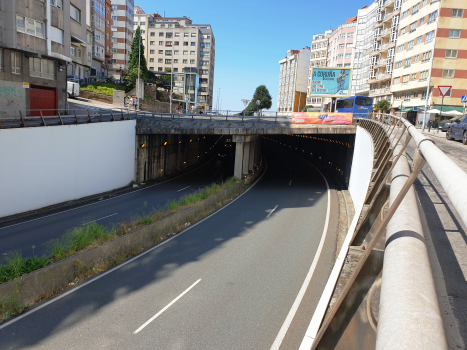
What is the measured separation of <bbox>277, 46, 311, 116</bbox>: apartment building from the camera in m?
106

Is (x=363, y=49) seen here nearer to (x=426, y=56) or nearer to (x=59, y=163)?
(x=426, y=56)

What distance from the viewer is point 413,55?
180 ft

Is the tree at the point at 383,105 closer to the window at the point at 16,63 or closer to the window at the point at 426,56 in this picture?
the window at the point at 426,56

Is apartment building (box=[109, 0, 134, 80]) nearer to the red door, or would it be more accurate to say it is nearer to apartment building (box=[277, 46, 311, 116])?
apartment building (box=[277, 46, 311, 116])

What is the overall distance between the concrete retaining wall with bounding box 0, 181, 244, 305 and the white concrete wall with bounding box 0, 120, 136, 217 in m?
9.34

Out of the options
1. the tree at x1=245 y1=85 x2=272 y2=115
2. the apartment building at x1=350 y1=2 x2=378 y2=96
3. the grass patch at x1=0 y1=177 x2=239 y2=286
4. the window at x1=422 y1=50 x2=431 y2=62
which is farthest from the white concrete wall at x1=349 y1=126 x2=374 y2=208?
the tree at x1=245 y1=85 x2=272 y2=115

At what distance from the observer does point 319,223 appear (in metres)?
21.2

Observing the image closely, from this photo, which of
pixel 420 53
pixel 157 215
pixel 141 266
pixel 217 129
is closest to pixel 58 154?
pixel 157 215

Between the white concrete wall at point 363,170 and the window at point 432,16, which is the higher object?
the window at point 432,16

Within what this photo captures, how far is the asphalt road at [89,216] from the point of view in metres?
16.5

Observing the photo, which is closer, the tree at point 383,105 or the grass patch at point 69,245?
the grass patch at point 69,245

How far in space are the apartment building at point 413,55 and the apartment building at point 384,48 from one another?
282 cm

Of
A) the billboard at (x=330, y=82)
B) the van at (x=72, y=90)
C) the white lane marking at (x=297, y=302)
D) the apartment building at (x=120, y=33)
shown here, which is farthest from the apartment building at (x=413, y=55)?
the apartment building at (x=120, y=33)

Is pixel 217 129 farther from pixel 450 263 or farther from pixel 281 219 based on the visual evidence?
pixel 450 263
